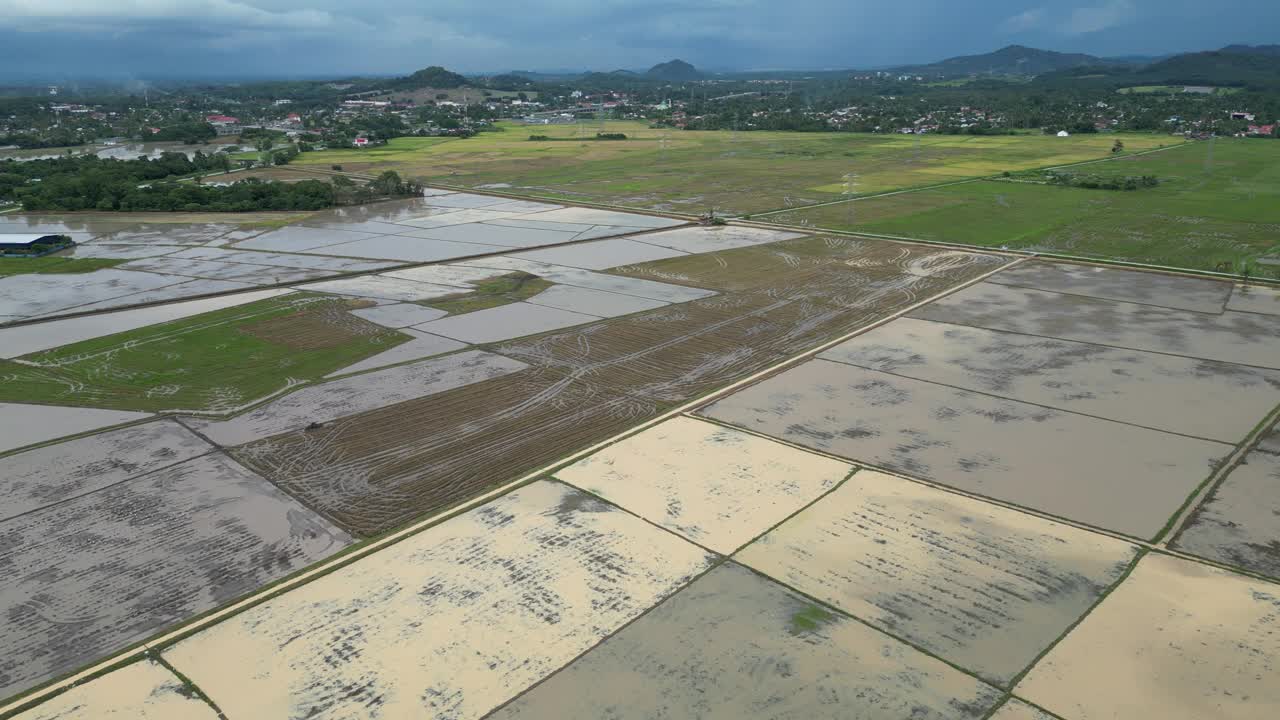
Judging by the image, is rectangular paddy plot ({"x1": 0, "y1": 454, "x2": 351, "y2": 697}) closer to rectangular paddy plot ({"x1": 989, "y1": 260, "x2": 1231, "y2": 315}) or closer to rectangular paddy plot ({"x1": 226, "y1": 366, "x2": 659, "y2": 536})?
rectangular paddy plot ({"x1": 226, "y1": 366, "x2": 659, "y2": 536})

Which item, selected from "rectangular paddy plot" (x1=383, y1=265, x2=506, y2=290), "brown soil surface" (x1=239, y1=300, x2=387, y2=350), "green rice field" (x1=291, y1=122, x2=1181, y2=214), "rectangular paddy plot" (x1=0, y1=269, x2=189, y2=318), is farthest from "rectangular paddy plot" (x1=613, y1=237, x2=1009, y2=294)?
"rectangular paddy plot" (x1=0, y1=269, x2=189, y2=318)

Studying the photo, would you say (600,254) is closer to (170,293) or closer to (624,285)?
(624,285)

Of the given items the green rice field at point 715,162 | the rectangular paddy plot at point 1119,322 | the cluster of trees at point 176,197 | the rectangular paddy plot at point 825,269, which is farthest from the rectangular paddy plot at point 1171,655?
the cluster of trees at point 176,197

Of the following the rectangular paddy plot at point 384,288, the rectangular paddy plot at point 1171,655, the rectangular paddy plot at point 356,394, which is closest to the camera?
the rectangular paddy plot at point 1171,655

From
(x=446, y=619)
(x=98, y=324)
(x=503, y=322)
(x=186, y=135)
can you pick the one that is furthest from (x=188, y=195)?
(x=186, y=135)

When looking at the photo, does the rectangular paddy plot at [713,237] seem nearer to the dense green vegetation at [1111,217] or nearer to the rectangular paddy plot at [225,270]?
the dense green vegetation at [1111,217]

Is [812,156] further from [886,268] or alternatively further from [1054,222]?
[886,268]
